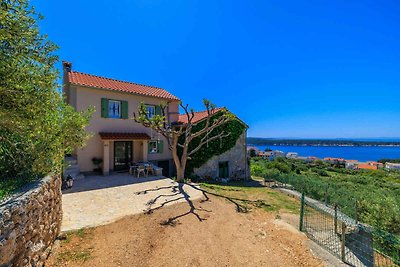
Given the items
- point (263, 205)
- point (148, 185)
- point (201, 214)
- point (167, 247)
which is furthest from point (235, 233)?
point (148, 185)

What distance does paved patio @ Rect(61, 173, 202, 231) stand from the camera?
698 cm

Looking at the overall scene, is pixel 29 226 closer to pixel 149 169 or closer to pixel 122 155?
pixel 149 169

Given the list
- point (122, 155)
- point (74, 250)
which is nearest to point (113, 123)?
point (122, 155)

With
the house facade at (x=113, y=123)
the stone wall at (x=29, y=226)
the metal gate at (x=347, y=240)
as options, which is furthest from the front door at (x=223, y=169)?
the stone wall at (x=29, y=226)

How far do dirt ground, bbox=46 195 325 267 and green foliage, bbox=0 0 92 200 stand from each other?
7.49ft

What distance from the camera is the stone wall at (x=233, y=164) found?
1805 centimetres

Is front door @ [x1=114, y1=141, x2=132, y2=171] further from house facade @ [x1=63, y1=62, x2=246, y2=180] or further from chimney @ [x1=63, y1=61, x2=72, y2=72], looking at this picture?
chimney @ [x1=63, y1=61, x2=72, y2=72]

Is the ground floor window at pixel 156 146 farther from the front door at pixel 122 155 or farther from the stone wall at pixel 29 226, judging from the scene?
the stone wall at pixel 29 226

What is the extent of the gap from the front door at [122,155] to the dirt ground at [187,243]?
8887mm

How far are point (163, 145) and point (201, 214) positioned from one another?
10898mm

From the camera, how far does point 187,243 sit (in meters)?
5.58

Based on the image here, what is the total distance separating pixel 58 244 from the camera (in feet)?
17.0

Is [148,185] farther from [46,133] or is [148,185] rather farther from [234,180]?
[234,180]

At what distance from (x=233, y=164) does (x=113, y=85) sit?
1285 cm
